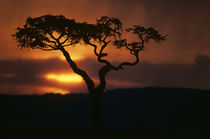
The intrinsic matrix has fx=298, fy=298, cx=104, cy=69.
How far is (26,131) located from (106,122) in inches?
1329

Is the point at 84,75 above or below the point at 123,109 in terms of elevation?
above

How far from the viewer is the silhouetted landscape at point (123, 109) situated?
180 ft

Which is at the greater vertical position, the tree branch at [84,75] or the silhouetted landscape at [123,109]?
the tree branch at [84,75]

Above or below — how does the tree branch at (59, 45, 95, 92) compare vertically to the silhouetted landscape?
above

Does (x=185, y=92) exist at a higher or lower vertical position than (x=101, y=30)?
lower

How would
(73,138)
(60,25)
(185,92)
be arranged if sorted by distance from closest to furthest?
(73,138) → (60,25) → (185,92)

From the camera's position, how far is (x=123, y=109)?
62.6m

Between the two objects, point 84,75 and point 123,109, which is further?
point 123,109

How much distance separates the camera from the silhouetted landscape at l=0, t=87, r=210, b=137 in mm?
55000

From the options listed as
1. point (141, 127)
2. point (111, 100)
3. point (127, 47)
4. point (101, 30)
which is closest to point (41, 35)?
point (101, 30)

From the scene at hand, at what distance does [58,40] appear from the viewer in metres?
30.4

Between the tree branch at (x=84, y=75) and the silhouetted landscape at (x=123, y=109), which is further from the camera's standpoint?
the silhouetted landscape at (x=123, y=109)

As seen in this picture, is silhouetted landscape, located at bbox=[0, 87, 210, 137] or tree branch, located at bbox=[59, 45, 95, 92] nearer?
tree branch, located at bbox=[59, 45, 95, 92]

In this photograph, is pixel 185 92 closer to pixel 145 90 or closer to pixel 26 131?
pixel 145 90
